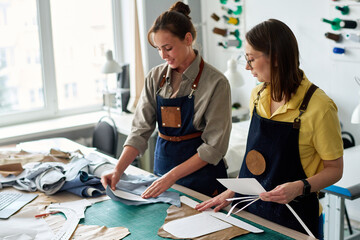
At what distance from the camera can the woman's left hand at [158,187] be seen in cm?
199

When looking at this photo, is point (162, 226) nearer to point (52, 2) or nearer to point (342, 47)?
point (342, 47)

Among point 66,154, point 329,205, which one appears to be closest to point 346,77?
point 329,205

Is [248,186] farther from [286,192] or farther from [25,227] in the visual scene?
[25,227]

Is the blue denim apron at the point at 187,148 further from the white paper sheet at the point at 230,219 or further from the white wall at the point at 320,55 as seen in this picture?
the white wall at the point at 320,55

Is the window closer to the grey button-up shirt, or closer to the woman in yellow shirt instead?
the grey button-up shirt

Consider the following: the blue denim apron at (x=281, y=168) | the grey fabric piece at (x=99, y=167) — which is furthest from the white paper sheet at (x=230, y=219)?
the grey fabric piece at (x=99, y=167)

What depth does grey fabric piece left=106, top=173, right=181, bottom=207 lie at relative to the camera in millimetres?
1962

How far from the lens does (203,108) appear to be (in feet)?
6.92

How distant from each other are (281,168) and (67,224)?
84 centimetres

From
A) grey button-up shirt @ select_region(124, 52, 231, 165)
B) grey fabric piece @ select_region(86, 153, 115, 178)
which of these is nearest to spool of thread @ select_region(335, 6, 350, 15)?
grey button-up shirt @ select_region(124, 52, 231, 165)

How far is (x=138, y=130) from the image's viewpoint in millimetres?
2250

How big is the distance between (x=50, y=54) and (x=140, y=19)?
914 mm

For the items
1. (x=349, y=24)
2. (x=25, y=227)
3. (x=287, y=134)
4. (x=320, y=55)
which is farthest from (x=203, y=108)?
(x=320, y=55)

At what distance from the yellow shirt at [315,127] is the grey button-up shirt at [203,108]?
1.23ft
